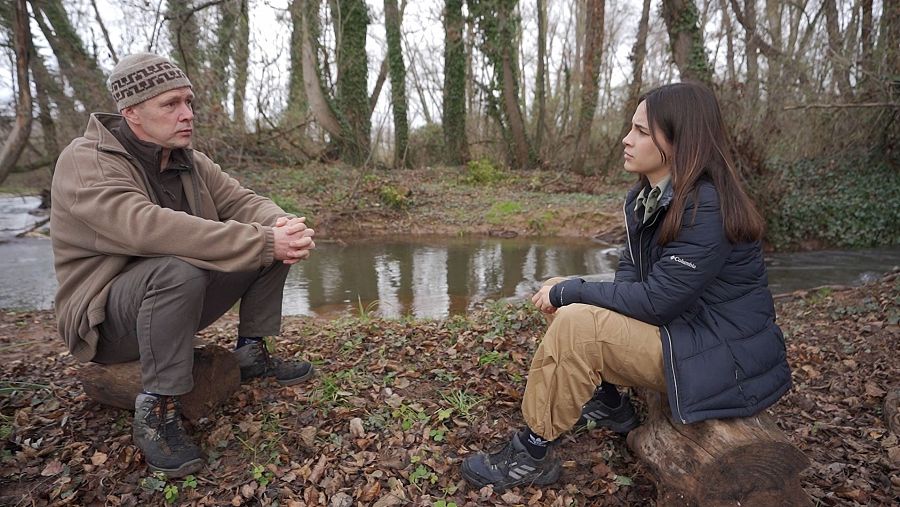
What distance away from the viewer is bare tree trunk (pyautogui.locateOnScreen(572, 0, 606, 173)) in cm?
1576

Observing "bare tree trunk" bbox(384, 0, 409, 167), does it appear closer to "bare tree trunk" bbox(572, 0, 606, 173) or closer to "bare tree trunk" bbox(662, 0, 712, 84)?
"bare tree trunk" bbox(572, 0, 606, 173)

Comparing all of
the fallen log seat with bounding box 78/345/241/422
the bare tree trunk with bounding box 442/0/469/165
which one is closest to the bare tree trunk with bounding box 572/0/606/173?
the bare tree trunk with bounding box 442/0/469/165

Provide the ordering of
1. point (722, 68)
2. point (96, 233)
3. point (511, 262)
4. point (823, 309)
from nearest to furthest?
point (96, 233) → point (823, 309) → point (511, 262) → point (722, 68)

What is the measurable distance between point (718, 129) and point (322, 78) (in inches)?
648

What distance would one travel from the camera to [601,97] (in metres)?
21.4

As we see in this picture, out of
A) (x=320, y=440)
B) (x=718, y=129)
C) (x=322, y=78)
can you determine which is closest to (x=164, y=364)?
(x=320, y=440)

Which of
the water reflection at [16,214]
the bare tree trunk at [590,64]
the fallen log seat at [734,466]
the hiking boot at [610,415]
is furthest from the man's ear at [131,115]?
the bare tree trunk at [590,64]

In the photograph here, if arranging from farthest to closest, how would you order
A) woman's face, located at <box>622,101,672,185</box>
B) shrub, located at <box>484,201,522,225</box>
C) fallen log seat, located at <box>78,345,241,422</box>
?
1. shrub, located at <box>484,201,522,225</box>
2. fallen log seat, located at <box>78,345,241,422</box>
3. woman's face, located at <box>622,101,672,185</box>

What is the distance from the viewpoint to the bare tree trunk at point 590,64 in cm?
1576

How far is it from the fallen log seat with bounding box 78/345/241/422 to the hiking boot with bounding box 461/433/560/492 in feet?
4.68

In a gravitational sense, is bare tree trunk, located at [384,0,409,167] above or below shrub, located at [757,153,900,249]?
above

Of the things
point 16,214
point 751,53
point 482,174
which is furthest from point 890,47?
point 16,214

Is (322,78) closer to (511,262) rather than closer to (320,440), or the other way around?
(511,262)

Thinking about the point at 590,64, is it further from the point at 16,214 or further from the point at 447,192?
the point at 16,214
